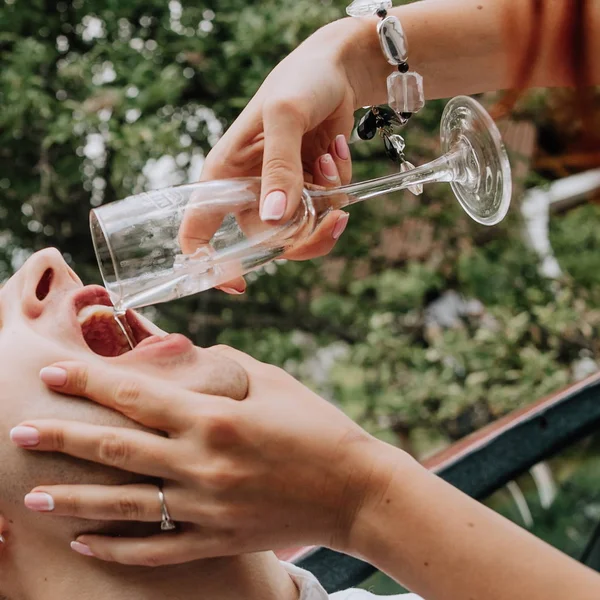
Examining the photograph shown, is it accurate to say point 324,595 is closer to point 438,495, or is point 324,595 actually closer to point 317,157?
point 438,495

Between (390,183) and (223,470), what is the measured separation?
66 centimetres

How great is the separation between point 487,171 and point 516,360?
2.31 m

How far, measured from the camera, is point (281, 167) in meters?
1.20

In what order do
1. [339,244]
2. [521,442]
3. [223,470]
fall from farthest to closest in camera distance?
[339,244], [521,442], [223,470]

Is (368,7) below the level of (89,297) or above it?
above

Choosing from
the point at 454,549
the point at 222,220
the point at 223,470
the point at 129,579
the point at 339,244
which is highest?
the point at 222,220

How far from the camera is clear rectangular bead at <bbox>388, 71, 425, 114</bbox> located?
1482mm

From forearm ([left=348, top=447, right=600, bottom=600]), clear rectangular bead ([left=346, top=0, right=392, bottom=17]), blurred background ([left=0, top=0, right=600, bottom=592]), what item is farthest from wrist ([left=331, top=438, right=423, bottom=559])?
blurred background ([left=0, top=0, right=600, bottom=592])

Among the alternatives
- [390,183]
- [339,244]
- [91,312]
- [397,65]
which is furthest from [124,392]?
[339,244]

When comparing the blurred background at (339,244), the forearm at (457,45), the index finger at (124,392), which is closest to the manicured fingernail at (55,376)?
the index finger at (124,392)

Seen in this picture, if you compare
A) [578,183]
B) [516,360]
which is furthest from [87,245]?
[578,183]

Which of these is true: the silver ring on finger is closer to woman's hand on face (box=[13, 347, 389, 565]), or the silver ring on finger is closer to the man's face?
woman's hand on face (box=[13, 347, 389, 565])

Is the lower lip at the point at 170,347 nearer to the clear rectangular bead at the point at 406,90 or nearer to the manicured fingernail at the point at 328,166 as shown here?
the manicured fingernail at the point at 328,166

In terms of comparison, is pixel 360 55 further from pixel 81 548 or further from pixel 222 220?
pixel 81 548
